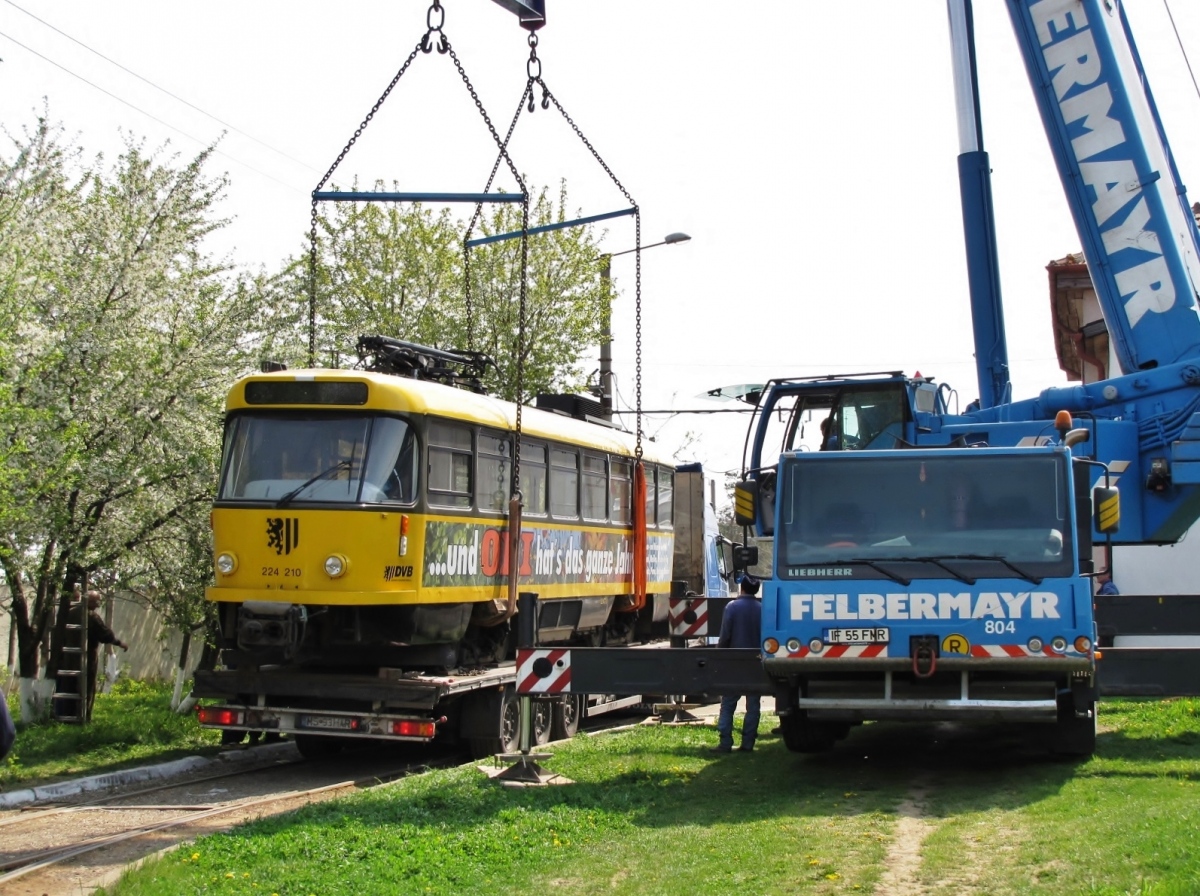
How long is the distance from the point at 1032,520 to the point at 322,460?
6.08 metres

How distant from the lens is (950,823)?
899 centimetres

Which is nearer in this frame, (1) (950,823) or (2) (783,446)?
(1) (950,823)

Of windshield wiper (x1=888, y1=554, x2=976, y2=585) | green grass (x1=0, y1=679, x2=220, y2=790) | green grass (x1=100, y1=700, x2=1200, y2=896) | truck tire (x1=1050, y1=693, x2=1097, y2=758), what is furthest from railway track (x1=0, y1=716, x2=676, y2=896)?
truck tire (x1=1050, y1=693, x2=1097, y2=758)

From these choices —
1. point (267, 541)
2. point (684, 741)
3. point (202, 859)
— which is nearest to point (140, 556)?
point (267, 541)

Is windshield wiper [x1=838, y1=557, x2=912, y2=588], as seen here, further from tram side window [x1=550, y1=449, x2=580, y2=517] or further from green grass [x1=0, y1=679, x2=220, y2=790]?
green grass [x1=0, y1=679, x2=220, y2=790]

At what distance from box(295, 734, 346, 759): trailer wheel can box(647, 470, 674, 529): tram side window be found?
629 centimetres

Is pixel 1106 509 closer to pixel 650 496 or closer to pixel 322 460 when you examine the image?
pixel 322 460

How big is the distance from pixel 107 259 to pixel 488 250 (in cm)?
1091

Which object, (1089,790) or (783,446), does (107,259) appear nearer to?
(783,446)

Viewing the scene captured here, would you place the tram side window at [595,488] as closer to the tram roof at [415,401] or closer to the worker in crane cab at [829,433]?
the tram roof at [415,401]

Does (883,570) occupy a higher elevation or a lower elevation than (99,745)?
higher

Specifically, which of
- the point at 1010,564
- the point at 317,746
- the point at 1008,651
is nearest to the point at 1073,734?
the point at 1008,651

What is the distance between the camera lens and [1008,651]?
10.1m

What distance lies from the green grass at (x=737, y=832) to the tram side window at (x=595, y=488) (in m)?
4.63
